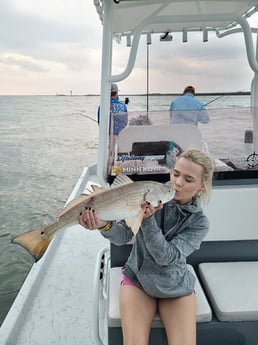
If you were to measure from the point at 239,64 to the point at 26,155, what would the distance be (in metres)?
12.7

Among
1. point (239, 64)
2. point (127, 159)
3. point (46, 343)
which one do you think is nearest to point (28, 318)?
point (46, 343)

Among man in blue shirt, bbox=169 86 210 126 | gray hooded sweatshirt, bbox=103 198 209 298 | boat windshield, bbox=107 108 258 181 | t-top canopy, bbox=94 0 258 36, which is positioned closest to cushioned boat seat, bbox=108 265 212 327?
gray hooded sweatshirt, bbox=103 198 209 298

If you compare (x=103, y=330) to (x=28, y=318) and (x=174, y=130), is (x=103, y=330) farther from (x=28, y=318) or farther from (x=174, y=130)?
(x=174, y=130)

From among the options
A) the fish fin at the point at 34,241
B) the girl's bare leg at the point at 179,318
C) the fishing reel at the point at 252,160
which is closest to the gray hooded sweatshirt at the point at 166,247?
the girl's bare leg at the point at 179,318

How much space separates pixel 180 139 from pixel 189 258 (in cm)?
84

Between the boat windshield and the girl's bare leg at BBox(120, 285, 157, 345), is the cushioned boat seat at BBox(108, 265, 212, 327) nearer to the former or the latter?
the girl's bare leg at BBox(120, 285, 157, 345)

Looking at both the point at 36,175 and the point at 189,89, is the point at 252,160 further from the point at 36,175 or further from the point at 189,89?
the point at 36,175

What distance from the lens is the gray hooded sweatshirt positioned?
1.73 meters

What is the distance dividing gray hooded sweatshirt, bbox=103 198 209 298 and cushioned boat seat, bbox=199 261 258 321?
0.20 metres

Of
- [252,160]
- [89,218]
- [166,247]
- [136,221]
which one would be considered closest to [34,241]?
[89,218]

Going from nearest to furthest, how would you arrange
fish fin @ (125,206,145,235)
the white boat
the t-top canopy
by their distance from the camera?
fish fin @ (125,206,145,235), the white boat, the t-top canopy

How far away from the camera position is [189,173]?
189 cm

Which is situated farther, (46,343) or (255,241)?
(255,241)

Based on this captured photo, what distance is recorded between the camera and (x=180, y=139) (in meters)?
2.74
